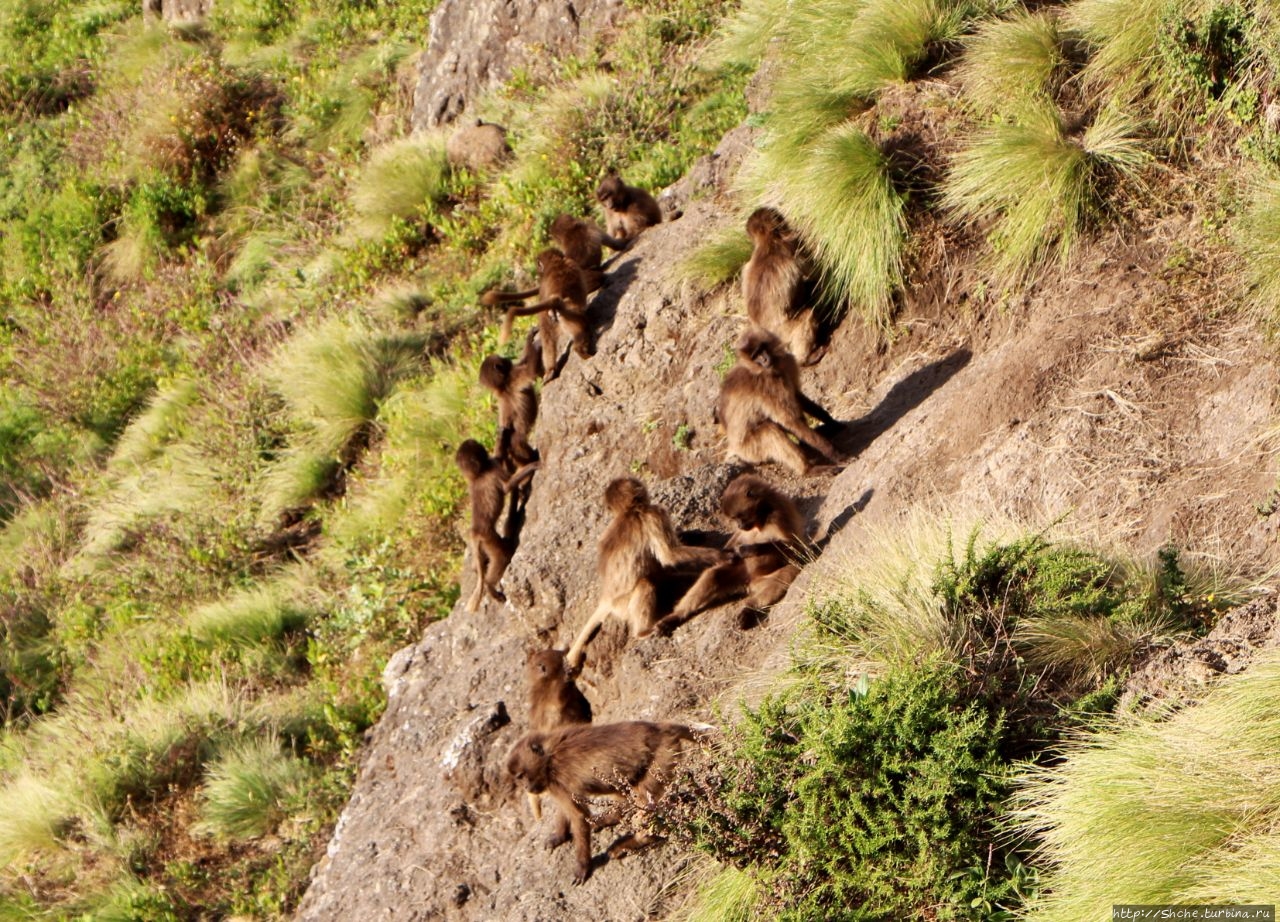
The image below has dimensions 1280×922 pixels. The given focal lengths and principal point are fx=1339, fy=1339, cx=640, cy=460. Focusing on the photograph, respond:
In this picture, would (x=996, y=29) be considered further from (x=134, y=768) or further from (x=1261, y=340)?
(x=134, y=768)

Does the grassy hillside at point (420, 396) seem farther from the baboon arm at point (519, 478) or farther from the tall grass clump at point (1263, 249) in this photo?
the baboon arm at point (519, 478)

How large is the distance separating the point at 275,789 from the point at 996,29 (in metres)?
7.67

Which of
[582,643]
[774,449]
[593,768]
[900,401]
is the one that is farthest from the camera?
[900,401]

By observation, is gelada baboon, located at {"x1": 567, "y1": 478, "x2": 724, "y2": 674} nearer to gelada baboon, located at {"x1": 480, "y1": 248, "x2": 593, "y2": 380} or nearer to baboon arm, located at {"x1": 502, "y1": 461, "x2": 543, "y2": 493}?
baboon arm, located at {"x1": 502, "y1": 461, "x2": 543, "y2": 493}

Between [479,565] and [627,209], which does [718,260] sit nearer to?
[627,209]

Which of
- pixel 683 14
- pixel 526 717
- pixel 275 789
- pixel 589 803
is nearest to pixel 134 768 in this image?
pixel 275 789

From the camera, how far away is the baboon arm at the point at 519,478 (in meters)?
9.55

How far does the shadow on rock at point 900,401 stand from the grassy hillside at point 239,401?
4524 millimetres

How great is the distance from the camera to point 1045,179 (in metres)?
7.90

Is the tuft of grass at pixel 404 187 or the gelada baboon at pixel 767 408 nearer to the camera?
the gelada baboon at pixel 767 408

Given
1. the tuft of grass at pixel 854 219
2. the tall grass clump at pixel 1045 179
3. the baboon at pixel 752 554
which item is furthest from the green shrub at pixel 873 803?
the tuft of grass at pixel 854 219

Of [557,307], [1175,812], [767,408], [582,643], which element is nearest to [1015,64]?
[767,408]

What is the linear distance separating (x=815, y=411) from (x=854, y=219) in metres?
1.41

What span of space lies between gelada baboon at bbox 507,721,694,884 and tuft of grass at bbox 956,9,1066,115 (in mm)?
4769
